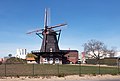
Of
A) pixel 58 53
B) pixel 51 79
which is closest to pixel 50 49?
pixel 58 53

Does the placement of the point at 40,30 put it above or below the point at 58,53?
above

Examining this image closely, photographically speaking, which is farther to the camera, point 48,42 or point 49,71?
point 48,42

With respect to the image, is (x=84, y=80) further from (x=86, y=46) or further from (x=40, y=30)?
(x=86, y=46)

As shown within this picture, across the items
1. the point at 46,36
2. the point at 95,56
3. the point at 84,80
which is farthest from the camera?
the point at 95,56

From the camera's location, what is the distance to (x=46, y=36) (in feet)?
279

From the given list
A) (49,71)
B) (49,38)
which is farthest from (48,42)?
(49,71)

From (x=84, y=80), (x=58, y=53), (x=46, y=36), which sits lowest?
(x=84, y=80)

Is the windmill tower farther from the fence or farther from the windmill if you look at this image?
the fence

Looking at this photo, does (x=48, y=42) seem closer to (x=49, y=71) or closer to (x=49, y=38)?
(x=49, y=38)

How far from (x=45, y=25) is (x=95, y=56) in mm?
45304

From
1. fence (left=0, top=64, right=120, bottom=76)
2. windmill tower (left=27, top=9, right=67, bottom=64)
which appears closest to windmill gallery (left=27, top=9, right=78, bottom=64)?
windmill tower (left=27, top=9, right=67, bottom=64)

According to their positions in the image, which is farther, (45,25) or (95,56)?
(95,56)

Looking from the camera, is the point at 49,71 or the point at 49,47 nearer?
the point at 49,71

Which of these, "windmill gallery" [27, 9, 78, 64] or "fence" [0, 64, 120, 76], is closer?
"fence" [0, 64, 120, 76]
